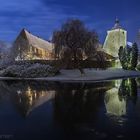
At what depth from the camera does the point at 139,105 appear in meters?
15.7

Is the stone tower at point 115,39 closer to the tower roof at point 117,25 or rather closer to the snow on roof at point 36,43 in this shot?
the tower roof at point 117,25

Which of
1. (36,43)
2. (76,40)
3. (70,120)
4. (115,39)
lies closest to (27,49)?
(36,43)

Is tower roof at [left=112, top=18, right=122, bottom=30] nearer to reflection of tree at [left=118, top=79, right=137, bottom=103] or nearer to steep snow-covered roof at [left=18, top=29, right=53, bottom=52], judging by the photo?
steep snow-covered roof at [left=18, top=29, right=53, bottom=52]

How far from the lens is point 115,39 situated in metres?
108

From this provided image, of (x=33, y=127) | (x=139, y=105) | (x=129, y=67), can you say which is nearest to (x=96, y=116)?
(x=33, y=127)

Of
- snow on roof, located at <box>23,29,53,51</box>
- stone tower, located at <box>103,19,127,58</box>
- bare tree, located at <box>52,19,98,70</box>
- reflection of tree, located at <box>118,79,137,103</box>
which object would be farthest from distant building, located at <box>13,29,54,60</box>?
reflection of tree, located at <box>118,79,137,103</box>

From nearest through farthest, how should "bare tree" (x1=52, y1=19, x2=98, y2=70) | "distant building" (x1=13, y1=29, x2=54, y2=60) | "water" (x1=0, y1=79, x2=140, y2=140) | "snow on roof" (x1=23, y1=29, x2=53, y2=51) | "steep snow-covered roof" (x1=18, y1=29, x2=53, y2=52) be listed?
"water" (x1=0, y1=79, x2=140, y2=140) < "bare tree" (x1=52, y1=19, x2=98, y2=70) < "distant building" (x1=13, y1=29, x2=54, y2=60) < "steep snow-covered roof" (x1=18, y1=29, x2=53, y2=52) < "snow on roof" (x1=23, y1=29, x2=53, y2=51)

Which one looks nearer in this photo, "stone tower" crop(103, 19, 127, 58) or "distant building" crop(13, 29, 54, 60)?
"distant building" crop(13, 29, 54, 60)

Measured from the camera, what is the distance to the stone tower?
106 m

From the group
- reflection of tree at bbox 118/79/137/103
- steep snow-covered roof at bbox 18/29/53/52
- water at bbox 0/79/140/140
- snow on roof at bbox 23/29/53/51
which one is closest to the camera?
water at bbox 0/79/140/140

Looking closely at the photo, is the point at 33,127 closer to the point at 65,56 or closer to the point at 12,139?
the point at 12,139

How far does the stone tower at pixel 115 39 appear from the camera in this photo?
10604cm

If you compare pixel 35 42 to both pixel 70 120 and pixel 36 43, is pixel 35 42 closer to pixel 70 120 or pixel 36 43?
pixel 36 43

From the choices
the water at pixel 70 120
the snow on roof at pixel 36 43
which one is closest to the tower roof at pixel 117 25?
the snow on roof at pixel 36 43
